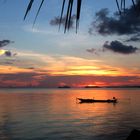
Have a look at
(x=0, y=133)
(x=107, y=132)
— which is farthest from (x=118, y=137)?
(x=0, y=133)

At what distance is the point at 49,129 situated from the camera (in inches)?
1332

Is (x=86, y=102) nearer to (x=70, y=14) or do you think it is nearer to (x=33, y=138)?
(x=33, y=138)

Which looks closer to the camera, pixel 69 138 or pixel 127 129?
pixel 69 138

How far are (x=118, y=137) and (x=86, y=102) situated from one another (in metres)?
54.4

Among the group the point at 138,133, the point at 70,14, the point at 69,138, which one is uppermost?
the point at 70,14

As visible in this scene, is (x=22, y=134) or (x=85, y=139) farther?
(x=22, y=134)

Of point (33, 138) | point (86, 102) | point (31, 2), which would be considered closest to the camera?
point (31, 2)

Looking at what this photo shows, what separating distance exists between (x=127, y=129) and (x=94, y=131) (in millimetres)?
3905

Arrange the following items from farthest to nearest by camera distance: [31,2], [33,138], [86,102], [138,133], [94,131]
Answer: [86,102] < [94,131] < [33,138] < [138,133] < [31,2]

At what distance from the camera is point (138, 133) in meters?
6.30

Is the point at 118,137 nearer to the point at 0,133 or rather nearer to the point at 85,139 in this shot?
the point at 85,139

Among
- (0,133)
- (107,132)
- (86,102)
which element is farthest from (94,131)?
(86,102)

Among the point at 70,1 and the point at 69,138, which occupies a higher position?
the point at 70,1

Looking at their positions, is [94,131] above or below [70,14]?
below
